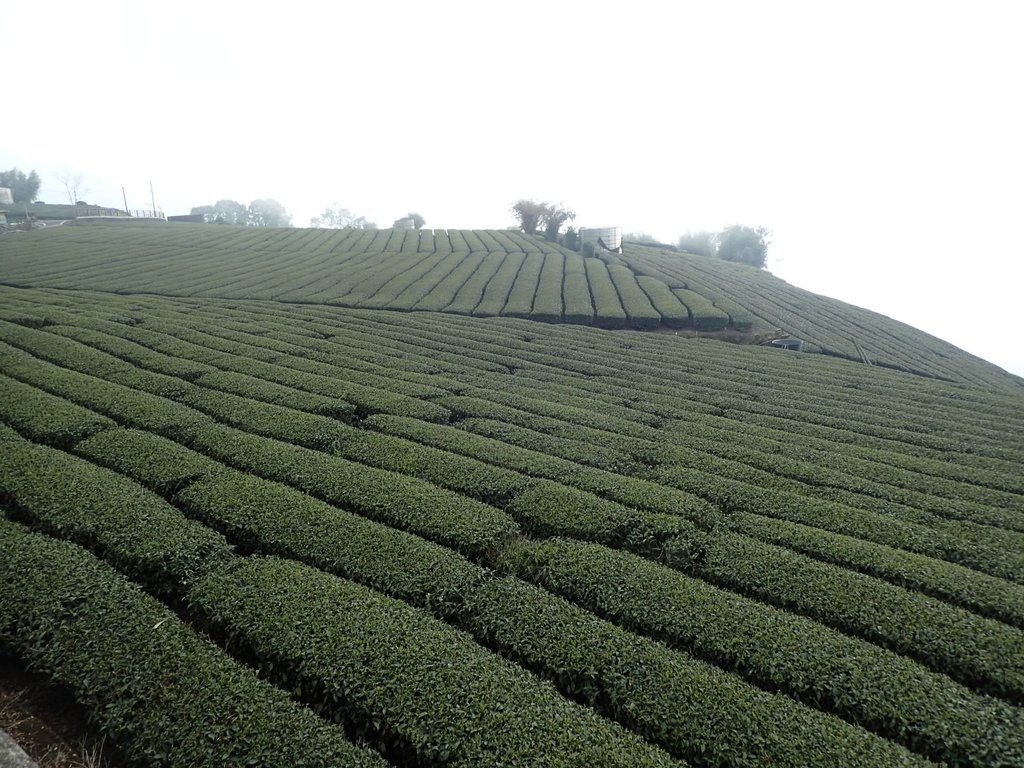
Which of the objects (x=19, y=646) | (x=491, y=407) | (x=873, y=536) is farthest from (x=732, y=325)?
(x=19, y=646)

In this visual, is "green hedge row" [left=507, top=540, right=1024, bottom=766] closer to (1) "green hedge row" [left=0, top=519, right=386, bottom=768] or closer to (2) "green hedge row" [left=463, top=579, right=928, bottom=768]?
(2) "green hedge row" [left=463, top=579, right=928, bottom=768]

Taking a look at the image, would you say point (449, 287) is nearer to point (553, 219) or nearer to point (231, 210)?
point (553, 219)

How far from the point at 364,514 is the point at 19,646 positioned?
4695mm

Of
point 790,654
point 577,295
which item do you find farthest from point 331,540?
point 577,295

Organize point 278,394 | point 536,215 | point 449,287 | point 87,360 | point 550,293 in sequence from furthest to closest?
point 536,215
point 449,287
point 550,293
point 87,360
point 278,394

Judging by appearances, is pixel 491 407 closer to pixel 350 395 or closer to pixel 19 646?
pixel 350 395

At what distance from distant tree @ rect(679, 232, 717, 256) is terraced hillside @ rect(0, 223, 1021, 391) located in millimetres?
44177

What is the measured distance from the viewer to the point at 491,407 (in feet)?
53.7

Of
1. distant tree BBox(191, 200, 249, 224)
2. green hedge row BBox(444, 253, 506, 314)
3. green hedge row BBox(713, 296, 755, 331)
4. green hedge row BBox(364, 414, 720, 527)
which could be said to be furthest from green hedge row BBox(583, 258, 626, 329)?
distant tree BBox(191, 200, 249, 224)

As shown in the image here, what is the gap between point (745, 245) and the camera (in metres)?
102

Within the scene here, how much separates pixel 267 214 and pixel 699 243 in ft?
393

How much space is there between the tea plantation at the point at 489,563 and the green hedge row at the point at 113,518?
47 millimetres

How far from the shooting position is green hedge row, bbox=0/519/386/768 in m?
5.55

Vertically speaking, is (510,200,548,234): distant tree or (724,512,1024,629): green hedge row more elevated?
(510,200,548,234): distant tree
